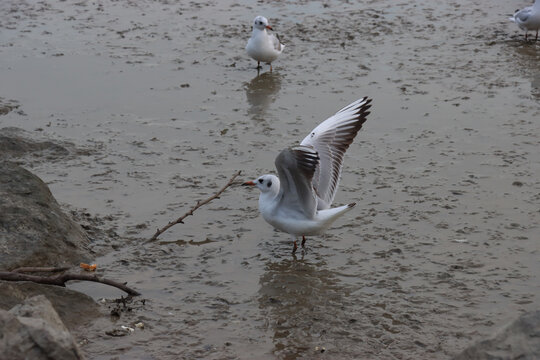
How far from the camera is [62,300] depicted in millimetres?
5957

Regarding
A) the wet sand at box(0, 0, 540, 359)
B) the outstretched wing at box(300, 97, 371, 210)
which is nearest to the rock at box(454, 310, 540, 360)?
the wet sand at box(0, 0, 540, 359)

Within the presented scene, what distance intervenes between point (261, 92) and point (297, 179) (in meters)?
4.82

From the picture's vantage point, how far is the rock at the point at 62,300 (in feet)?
18.9

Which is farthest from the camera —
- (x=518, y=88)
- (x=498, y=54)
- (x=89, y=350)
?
(x=498, y=54)

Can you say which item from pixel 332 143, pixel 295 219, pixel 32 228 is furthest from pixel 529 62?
pixel 32 228

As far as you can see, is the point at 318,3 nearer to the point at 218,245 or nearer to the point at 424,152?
the point at 424,152

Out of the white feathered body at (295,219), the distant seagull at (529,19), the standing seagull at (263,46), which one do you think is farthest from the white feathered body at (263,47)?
the white feathered body at (295,219)

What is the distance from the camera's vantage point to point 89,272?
21.5 ft

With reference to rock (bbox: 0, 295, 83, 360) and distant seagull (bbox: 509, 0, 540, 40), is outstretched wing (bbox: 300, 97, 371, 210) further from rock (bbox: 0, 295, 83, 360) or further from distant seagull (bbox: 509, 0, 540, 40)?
distant seagull (bbox: 509, 0, 540, 40)

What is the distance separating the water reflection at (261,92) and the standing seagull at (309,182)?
2.74 m

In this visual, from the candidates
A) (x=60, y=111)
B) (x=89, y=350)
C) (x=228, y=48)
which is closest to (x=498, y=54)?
(x=228, y=48)

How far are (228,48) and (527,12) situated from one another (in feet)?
15.5

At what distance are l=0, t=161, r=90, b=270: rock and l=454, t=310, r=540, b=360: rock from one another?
3423 millimetres

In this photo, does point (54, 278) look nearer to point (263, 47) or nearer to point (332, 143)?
point (332, 143)
